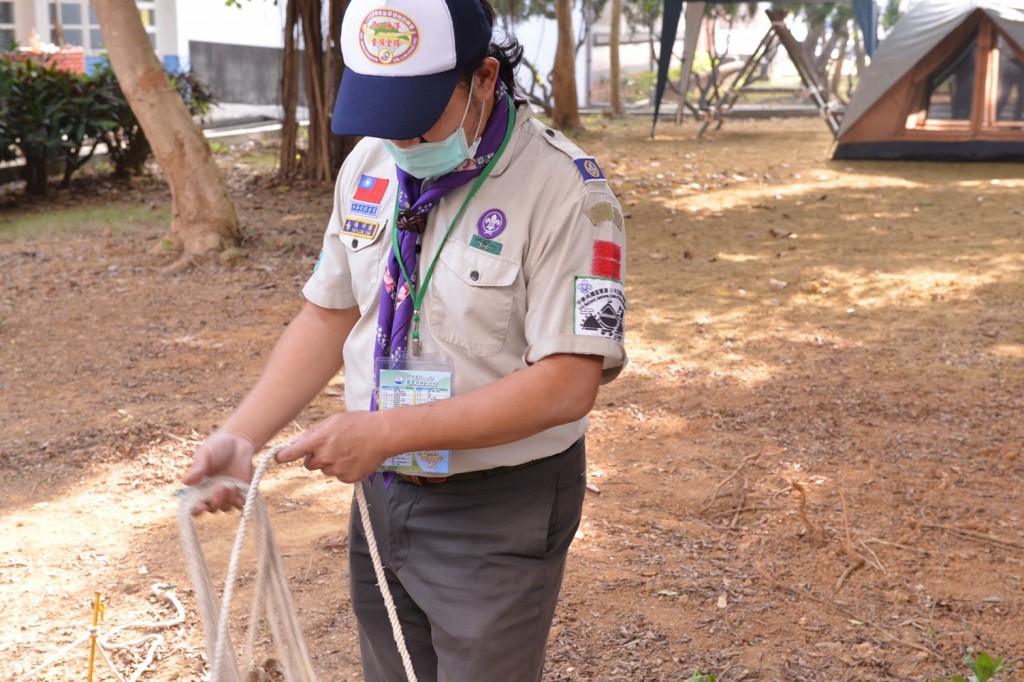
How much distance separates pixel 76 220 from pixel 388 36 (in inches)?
318

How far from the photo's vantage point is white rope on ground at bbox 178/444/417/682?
61.2 inches

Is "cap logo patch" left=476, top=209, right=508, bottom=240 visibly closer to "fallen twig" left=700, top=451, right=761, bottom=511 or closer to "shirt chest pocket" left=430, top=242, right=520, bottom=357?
"shirt chest pocket" left=430, top=242, right=520, bottom=357

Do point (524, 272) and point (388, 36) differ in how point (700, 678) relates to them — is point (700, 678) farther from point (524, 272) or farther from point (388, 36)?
point (388, 36)

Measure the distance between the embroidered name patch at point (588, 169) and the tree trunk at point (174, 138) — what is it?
5958 mm

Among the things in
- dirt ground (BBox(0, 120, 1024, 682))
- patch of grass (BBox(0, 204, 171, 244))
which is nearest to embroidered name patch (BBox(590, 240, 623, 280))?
dirt ground (BBox(0, 120, 1024, 682))

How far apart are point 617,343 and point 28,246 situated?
7.34 metres

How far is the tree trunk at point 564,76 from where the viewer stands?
47.5 feet

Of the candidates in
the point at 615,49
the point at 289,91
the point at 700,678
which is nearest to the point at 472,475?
the point at 700,678

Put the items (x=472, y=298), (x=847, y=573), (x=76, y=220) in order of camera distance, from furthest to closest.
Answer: (x=76, y=220), (x=847, y=573), (x=472, y=298)

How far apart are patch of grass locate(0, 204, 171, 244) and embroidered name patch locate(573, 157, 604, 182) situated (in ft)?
24.7

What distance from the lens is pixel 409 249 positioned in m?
1.67

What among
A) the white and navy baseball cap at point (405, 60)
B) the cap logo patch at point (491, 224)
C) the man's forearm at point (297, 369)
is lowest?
the man's forearm at point (297, 369)

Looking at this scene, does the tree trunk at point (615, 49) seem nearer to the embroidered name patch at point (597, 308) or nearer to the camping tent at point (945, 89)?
the camping tent at point (945, 89)

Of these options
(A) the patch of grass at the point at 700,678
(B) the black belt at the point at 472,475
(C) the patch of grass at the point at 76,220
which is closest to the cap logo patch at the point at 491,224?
(B) the black belt at the point at 472,475
